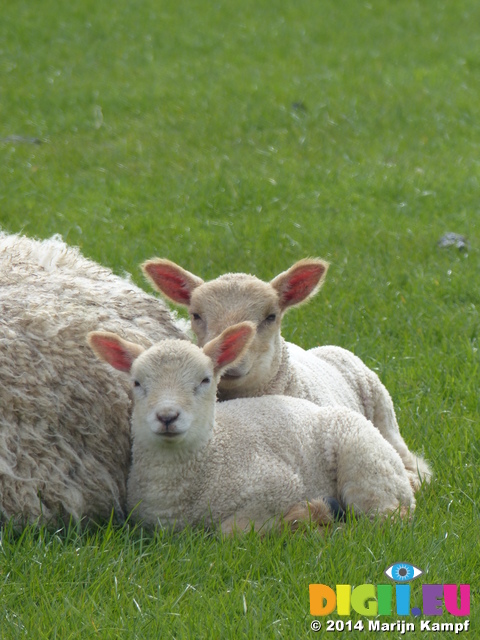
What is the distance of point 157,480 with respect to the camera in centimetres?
421

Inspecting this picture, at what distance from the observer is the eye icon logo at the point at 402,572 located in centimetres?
380

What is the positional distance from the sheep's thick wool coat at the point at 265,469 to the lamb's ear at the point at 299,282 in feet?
2.07

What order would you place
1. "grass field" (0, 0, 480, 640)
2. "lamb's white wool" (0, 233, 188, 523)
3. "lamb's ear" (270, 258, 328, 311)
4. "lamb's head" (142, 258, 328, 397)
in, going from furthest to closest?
1. "lamb's ear" (270, 258, 328, 311)
2. "lamb's head" (142, 258, 328, 397)
3. "lamb's white wool" (0, 233, 188, 523)
4. "grass field" (0, 0, 480, 640)

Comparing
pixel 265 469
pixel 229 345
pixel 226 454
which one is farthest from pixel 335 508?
pixel 229 345

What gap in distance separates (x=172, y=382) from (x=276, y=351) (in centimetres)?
94

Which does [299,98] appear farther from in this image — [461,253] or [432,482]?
[432,482]

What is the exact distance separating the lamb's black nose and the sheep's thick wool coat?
0.82ft

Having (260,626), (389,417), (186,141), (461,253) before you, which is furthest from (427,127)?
(260,626)

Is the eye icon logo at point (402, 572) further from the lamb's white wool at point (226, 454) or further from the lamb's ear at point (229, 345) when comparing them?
the lamb's ear at point (229, 345)

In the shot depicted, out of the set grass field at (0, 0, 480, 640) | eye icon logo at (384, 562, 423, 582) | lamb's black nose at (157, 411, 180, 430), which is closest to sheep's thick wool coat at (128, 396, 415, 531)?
grass field at (0, 0, 480, 640)

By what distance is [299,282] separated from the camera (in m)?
5.10

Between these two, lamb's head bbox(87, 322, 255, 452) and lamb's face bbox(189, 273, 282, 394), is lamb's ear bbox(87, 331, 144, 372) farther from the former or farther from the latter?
lamb's face bbox(189, 273, 282, 394)

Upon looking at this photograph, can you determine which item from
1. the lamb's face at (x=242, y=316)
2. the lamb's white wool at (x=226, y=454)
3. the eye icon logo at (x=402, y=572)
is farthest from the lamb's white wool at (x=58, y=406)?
the eye icon logo at (x=402, y=572)

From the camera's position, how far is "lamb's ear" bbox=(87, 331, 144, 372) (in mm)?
4188
